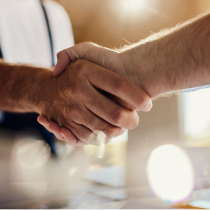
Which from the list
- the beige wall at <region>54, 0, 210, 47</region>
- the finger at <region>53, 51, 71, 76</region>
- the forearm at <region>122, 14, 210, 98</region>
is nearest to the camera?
the forearm at <region>122, 14, 210, 98</region>

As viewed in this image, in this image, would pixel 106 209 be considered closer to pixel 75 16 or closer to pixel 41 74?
pixel 41 74

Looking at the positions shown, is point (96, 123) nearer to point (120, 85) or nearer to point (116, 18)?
point (120, 85)

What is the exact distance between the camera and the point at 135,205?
1.74 ft

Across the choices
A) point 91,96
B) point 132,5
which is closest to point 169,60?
point 91,96

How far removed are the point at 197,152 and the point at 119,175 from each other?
44 centimetres

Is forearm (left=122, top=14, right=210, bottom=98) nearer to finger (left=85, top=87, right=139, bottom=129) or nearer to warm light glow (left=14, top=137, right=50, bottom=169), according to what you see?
finger (left=85, top=87, right=139, bottom=129)

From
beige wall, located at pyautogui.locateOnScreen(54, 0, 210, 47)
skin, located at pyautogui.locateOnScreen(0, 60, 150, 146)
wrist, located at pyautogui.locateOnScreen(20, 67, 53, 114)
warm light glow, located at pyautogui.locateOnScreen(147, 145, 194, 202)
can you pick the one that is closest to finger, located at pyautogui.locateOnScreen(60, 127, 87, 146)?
skin, located at pyautogui.locateOnScreen(0, 60, 150, 146)

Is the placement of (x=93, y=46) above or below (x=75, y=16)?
below

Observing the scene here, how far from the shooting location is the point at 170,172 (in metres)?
0.93

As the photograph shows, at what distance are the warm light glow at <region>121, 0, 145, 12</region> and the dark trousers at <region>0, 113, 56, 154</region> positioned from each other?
1.31 m

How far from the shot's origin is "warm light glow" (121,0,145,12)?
1636 mm

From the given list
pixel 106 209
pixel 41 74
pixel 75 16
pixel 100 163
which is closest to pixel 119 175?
pixel 100 163

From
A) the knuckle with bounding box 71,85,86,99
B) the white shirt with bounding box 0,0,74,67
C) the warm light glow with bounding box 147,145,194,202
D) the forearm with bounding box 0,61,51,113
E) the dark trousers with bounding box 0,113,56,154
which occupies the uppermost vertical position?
the white shirt with bounding box 0,0,74,67

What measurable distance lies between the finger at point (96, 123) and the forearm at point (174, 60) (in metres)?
0.14
